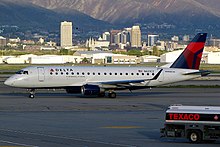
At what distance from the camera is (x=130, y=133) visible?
4159 centimetres

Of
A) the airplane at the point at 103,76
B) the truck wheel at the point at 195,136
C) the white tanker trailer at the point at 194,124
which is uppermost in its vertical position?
the airplane at the point at 103,76

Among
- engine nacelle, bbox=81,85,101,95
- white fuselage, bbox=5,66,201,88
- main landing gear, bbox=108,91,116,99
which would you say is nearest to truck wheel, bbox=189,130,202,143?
engine nacelle, bbox=81,85,101,95

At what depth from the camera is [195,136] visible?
37.3 m

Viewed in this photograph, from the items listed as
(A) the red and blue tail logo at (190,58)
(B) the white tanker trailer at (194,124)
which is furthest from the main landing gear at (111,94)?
(B) the white tanker trailer at (194,124)

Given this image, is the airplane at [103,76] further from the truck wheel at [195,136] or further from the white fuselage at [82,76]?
the truck wheel at [195,136]

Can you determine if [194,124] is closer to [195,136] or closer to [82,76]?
[195,136]

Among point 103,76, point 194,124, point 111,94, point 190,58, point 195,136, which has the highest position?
point 190,58

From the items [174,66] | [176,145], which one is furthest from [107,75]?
[176,145]

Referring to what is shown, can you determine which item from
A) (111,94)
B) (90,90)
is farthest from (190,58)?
(90,90)

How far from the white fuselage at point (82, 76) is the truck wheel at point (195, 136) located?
32284 mm

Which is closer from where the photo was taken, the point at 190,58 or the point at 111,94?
the point at 111,94

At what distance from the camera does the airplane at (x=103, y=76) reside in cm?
6825

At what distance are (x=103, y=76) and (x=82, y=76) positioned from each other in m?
2.11

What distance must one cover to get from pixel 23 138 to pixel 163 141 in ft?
24.1
